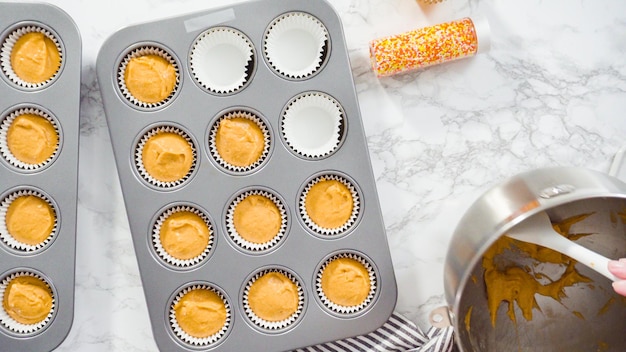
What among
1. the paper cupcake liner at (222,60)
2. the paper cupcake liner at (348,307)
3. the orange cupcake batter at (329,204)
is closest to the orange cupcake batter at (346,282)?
the paper cupcake liner at (348,307)

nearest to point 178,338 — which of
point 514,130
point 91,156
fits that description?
point 91,156

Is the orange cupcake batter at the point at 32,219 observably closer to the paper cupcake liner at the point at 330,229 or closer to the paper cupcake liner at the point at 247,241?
the paper cupcake liner at the point at 247,241

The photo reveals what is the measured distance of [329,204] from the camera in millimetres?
1880

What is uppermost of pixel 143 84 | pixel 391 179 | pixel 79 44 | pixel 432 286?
pixel 79 44

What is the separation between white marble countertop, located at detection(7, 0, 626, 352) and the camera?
2.03 metres

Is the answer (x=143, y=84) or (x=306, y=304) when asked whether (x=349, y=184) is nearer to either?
(x=306, y=304)

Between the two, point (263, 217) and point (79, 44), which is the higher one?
point (79, 44)

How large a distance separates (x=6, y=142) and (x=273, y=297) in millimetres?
917

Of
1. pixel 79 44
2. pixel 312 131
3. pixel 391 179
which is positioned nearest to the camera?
pixel 79 44

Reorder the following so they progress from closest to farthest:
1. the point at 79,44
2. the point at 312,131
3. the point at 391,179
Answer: the point at 79,44, the point at 312,131, the point at 391,179

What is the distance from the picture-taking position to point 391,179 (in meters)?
2.07

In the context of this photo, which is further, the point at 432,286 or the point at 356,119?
the point at 432,286

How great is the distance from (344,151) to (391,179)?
0.98ft

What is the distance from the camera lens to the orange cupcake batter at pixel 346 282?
6.18ft
